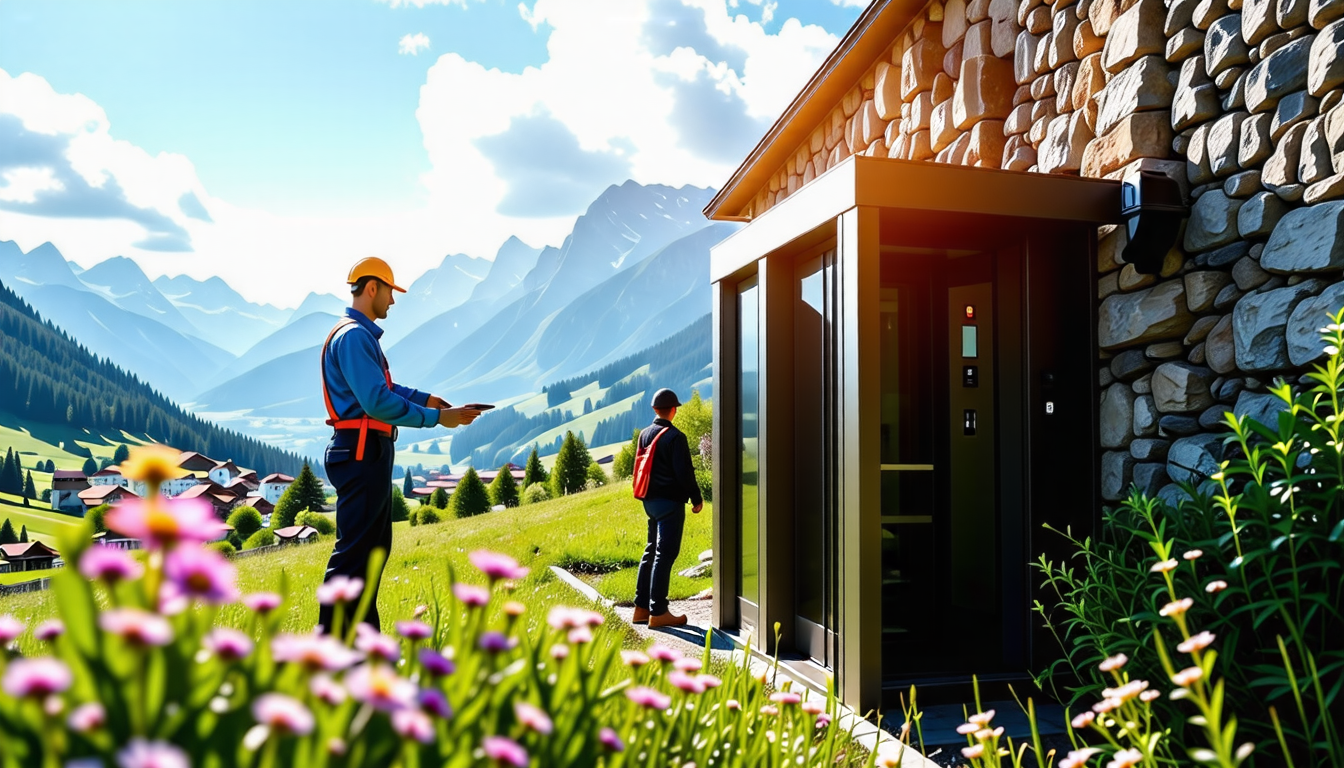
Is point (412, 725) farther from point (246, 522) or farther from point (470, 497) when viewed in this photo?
point (246, 522)

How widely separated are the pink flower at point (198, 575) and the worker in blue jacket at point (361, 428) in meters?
3.58

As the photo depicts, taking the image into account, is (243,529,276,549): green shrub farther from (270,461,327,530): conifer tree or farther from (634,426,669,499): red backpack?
(634,426,669,499): red backpack

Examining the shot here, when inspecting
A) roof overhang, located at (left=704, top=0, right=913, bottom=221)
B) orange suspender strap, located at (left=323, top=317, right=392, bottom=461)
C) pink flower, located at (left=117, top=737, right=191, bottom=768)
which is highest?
roof overhang, located at (left=704, top=0, right=913, bottom=221)

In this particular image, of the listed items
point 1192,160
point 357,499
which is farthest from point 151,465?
point 1192,160

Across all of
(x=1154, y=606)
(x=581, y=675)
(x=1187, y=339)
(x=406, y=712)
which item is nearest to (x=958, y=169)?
(x=1187, y=339)

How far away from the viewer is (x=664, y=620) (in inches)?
250

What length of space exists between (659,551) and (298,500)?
46.9 metres

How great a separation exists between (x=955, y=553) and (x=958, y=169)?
237cm

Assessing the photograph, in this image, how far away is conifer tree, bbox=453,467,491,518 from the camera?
125 ft

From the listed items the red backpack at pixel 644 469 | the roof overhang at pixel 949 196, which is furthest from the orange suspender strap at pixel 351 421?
the roof overhang at pixel 949 196

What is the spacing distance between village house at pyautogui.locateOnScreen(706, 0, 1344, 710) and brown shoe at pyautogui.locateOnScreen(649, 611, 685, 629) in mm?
486

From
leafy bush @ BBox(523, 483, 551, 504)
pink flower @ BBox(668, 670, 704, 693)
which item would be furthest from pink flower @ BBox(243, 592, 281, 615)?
leafy bush @ BBox(523, 483, 551, 504)

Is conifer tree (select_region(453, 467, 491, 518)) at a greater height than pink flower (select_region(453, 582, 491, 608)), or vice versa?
pink flower (select_region(453, 582, 491, 608))

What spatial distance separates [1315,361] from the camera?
128 inches
